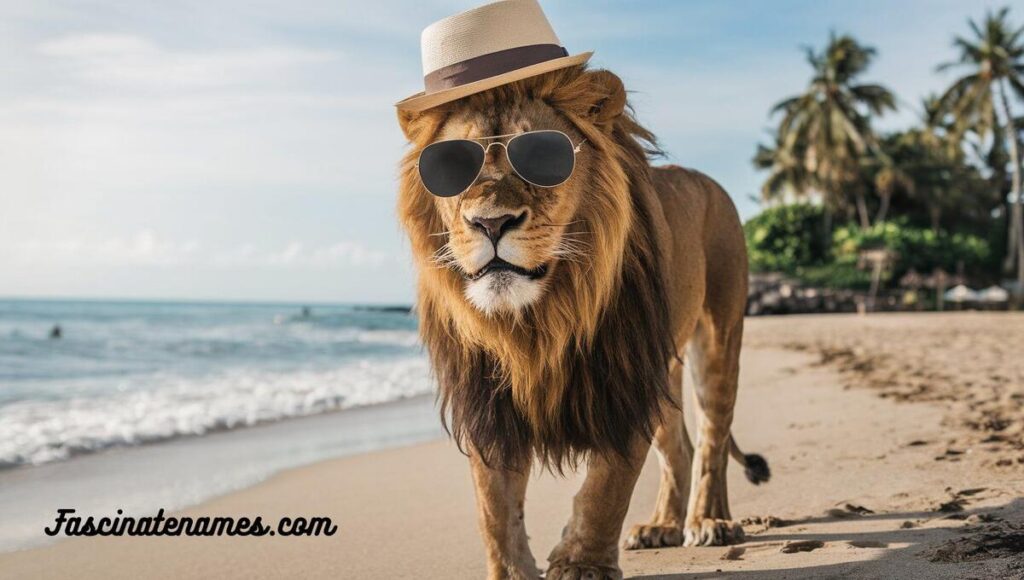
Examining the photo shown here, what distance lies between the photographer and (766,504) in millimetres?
4461

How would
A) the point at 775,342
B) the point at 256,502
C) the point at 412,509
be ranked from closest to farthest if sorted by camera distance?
the point at 412,509, the point at 256,502, the point at 775,342

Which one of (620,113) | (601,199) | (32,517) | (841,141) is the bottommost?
(32,517)

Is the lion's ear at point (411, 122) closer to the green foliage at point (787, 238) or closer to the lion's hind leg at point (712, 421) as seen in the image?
the lion's hind leg at point (712, 421)

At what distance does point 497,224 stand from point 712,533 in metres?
1.88

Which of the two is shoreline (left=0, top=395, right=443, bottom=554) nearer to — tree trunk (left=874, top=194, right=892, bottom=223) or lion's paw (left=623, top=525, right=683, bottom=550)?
lion's paw (left=623, top=525, right=683, bottom=550)

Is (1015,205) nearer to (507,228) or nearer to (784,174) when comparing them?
(784,174)

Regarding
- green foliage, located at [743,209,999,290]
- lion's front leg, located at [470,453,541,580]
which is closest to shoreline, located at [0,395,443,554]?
lion's front leg, located at [470,453,541,580]

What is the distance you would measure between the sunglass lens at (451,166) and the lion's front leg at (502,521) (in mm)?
932

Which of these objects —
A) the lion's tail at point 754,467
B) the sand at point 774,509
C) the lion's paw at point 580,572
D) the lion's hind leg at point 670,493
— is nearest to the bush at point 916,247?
the sand at point 774,509

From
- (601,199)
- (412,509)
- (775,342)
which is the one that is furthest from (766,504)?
(775,342)

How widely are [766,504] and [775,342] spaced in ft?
41.8

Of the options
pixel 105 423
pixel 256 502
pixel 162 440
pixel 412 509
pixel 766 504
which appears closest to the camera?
pixel 766 504

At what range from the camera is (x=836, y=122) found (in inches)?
1614

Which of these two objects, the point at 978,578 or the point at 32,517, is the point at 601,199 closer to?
the point at 978,578
